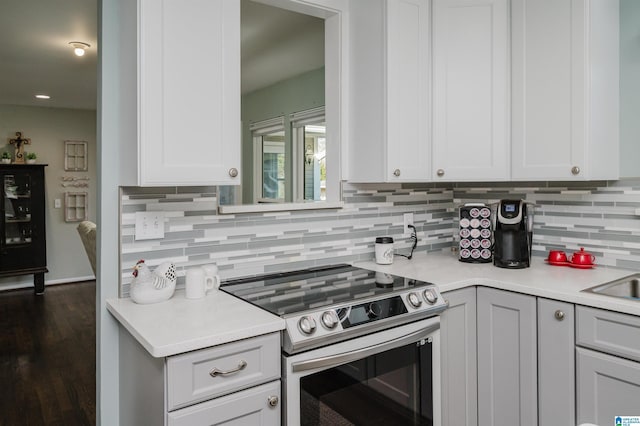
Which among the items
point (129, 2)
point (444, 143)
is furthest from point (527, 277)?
point (129, 2)

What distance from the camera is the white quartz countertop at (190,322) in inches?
52.8

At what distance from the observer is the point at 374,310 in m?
1.73

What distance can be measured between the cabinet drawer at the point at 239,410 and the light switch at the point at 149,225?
787 millimetres

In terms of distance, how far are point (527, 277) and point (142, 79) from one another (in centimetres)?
180

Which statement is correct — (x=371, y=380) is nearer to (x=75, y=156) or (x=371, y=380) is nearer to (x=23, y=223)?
(x=23, y=223)

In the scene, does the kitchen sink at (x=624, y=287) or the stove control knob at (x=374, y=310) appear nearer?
the stove control knob at (x=374, y=310)

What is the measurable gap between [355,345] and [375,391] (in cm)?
23

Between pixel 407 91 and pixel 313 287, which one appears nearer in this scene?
pixel 313 287

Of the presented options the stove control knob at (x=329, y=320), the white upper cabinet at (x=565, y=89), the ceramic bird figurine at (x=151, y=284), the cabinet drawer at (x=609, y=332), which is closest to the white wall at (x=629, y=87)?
the white upper cabinet at (x=565, y=89)

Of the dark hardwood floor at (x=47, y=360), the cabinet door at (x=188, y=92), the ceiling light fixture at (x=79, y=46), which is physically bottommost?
the dark hardwood floor at (x=47, y=360)

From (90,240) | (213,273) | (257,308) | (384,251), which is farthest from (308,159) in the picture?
(257,308)

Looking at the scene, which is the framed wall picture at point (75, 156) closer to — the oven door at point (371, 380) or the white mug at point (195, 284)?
the white mug at point (195, 284)

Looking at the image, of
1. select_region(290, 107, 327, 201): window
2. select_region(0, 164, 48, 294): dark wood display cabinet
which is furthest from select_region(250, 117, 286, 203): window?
select_region(0, 164, 48, 294): dark wood display cabinet

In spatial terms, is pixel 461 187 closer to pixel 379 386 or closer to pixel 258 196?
pixel 379 386
